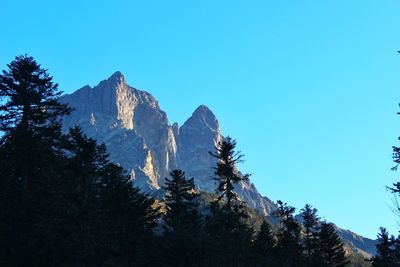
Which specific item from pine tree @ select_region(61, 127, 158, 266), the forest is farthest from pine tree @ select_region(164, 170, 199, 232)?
pine tree @ select_region(61, 127, 158, 266)

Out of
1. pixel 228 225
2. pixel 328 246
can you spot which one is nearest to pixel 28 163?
pixel 228 225

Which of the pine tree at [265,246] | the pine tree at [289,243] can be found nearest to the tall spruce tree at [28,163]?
the pine tree at [265,246]

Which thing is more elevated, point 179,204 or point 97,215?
point 179,204

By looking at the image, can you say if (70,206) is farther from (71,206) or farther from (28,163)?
(28,163)

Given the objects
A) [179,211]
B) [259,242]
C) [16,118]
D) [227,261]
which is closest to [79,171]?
[16,118]

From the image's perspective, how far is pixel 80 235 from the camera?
25016mm

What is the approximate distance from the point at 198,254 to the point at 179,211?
13.1 meters

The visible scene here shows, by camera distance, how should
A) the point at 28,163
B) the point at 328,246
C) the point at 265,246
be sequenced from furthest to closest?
the point at 328,246 < the point at 265,246 < the point at 28,163

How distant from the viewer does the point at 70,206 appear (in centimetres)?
2564

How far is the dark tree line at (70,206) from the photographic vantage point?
2611cm

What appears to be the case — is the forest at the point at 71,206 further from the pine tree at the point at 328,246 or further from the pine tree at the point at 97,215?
the pine tree at the point at 328,246

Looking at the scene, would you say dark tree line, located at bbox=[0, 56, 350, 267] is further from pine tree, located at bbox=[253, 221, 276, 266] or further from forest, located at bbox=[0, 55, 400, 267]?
pine tree, located at bbox=[253, 221, 276, 266]

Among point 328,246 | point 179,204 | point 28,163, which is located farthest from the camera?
point 328,246

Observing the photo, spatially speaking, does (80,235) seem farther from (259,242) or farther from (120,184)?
(259,242)
